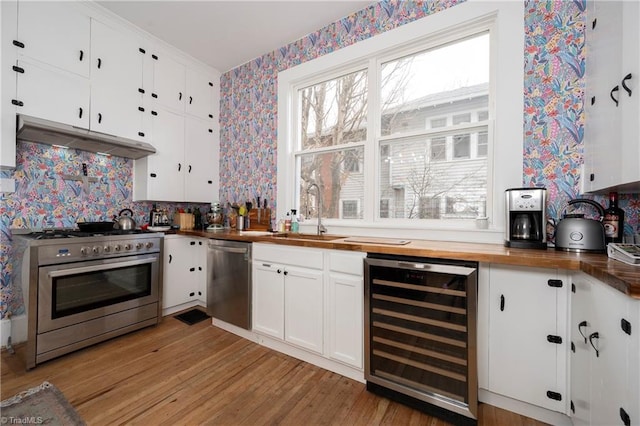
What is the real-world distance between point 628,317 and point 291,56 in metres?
3.31

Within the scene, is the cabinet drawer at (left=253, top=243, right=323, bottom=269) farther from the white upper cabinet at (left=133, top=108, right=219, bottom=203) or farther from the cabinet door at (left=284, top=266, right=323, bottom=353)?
the white upper cabinet at (left=133, top=108, right=219, bottom=203)

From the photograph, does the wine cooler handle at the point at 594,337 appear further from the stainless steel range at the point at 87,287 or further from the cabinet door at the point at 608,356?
the stainless steel range at the point at 87,287

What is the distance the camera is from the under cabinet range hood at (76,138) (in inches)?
81.9

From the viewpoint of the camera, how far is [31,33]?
6.98 ft

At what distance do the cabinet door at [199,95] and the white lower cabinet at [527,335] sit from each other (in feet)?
12.0

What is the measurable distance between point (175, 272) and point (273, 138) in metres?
1.89

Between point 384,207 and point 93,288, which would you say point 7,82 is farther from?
point 384,207

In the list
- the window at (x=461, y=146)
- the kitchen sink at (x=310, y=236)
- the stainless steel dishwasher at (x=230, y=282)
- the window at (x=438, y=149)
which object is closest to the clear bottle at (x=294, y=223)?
the kitchen sink at (x=310, y=236)

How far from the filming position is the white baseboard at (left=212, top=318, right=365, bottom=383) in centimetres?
187

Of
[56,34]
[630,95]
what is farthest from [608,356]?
[56,34]

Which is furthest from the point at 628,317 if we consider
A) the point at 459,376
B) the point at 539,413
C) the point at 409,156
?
the point at 409,156

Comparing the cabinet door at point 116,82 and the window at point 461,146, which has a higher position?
the cabinet door at point 116,82

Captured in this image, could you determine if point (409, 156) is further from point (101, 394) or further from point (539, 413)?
point (101, 394)

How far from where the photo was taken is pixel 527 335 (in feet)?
4.65
